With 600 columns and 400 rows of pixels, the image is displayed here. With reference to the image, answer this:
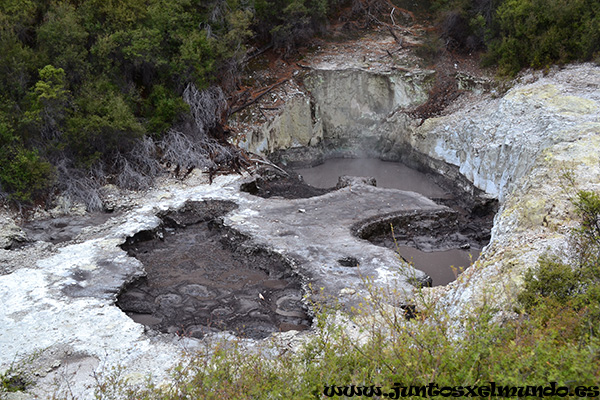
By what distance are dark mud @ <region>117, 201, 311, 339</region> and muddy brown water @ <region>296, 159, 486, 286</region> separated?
3.29 m

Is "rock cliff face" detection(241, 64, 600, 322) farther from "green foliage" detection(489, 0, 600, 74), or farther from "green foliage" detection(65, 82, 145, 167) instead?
"green foliage" detection(65, 82, 145, 167)

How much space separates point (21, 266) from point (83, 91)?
5976 mm

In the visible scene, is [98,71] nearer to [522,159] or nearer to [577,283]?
[522,159]

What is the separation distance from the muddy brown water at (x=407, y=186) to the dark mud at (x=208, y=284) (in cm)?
329

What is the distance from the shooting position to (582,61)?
50.3 ft

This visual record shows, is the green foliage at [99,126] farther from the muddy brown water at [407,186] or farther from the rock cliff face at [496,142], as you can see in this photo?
the muddy brown water at [407,186]

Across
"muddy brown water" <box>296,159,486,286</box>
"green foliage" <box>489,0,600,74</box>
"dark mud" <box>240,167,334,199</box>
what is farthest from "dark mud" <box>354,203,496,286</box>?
"green foliage" <box>489,0,600,74</box>

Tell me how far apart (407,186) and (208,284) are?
8643 mm

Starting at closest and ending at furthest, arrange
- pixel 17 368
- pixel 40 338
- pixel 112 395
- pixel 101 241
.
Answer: pixel 112 395 → pixel 17 368 → pixel 40 338 → pixel 101 241

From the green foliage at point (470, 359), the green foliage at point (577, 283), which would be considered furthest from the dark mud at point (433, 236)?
the green foliage at point (470, 359)

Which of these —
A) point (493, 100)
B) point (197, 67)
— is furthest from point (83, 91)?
point (493, 100)

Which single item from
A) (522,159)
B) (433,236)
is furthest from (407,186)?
(522,159)

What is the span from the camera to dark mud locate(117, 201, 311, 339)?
9.36 m

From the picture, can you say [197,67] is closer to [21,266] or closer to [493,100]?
[21,266]
